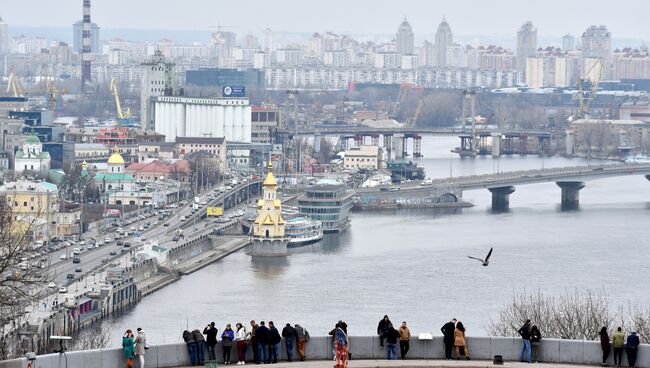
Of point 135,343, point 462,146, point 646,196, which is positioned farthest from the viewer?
point 462,146

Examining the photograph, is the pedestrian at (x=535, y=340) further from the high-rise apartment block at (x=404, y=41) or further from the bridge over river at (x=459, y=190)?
the high-rise apartment block at (x=404, y=41)

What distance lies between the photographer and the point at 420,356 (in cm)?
470

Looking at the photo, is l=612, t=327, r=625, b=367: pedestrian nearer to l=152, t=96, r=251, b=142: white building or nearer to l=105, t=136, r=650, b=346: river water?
l=105, t=136, r=650, b=346: river water

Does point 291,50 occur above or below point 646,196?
above

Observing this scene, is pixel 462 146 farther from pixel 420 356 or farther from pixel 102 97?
pixel 420 356

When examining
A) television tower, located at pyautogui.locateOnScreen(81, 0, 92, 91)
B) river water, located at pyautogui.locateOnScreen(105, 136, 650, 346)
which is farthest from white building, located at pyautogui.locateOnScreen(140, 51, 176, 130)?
television tower, located at pyautogui.locateOnScreen(81, 0, 92, 91)

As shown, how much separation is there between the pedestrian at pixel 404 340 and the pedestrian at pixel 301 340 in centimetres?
22

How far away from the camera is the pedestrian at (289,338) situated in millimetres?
4633

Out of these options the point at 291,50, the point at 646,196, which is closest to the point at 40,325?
the point at 646,196

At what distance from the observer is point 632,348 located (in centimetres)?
456

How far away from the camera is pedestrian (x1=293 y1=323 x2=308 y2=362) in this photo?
4.64 meters

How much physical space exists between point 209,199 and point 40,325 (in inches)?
366

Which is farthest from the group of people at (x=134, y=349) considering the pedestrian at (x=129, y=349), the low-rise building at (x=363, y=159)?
the low-rise building at (x=363, y=159)

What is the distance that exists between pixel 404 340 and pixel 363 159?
2000 centimetres
